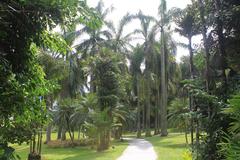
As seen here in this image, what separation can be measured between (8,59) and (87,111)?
76.2 ft

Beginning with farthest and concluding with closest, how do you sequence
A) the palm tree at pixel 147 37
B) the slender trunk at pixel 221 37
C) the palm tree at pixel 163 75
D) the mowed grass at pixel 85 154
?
the palm tree at pixel 147 37
the palm tree at pixel 163 75
the mowed grass at pixel 85 154
the slender trunk at pixel 221 37

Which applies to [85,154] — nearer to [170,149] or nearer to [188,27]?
[170,149]

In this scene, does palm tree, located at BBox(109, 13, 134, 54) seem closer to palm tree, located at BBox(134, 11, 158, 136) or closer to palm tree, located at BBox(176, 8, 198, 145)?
palm tree, located at BBox(134, 11, 158, 136)

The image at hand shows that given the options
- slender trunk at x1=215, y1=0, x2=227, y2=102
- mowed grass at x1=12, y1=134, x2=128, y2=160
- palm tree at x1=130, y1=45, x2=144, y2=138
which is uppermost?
palm tree at x1=130, y1=45, x2=144, y2=138

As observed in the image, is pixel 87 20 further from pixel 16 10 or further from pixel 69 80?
pixel 69 80

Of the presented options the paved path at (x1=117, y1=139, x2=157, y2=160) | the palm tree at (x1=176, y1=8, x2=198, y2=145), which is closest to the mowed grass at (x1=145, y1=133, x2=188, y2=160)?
the paved path at (x1=117, y1=139, x2=157, y2=160)

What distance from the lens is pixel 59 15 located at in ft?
15.3

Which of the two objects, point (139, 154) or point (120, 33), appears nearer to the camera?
point (139, 154)

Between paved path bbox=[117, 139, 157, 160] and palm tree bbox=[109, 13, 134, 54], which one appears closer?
paved path bbox=[117, 139, 157, 160]

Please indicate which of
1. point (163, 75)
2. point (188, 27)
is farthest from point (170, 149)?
point (163, 75)

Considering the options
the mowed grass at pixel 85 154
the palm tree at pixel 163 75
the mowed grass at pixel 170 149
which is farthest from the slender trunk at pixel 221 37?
the palm tree at pixel 163 75

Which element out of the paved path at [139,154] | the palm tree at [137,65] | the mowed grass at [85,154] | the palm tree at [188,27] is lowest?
the mowed grass at [85,154]

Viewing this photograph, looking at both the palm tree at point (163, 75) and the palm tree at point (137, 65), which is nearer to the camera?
the palm tree at point (163, 75)

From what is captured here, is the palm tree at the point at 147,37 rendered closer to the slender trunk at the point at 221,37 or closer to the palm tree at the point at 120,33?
the palm tree at the point at 120,33
